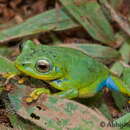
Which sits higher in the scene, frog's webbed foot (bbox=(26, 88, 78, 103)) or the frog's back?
the frog's back

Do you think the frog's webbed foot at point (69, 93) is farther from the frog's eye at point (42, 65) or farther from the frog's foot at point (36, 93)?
the frog's eye at point (42, 65)

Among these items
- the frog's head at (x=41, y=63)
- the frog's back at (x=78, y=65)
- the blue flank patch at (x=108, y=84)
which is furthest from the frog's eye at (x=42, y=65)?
the blue flank patch at (x=108, y=84)

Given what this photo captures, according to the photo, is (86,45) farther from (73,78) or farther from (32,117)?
(32,117)

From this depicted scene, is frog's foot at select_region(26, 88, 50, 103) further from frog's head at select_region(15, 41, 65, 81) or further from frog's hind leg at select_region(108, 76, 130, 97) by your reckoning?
frog's hind leg at select_region(108, 76, 130, 97)

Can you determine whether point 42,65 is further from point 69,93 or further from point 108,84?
→ point 108,84

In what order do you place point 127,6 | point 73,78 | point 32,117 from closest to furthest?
point 32,117 < point 73,78 < point 127,6

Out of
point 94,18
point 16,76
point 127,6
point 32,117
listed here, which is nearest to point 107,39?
point 94,18

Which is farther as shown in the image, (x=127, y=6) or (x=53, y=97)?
(x=127, y=6)

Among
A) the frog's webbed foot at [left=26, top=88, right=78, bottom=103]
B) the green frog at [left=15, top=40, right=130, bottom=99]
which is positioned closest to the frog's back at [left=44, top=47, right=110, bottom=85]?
the green frog at [left=15, top=40, right=130, bottom=99]

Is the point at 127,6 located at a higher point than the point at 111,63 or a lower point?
higher
